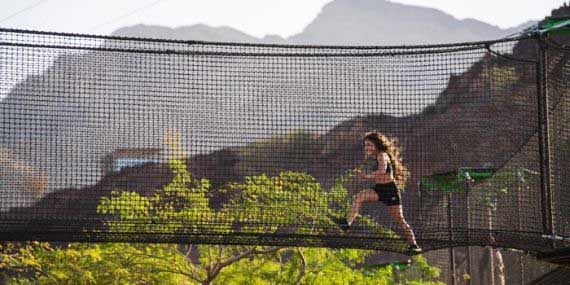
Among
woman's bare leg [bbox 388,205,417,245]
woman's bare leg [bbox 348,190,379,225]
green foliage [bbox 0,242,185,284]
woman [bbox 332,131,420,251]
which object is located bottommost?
green foliage [bbox 0,242,185,284]

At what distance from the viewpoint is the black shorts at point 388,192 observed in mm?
8484

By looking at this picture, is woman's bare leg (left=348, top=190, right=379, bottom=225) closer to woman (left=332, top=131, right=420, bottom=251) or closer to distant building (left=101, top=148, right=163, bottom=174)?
woman (left=332, top=131, right=420, bottom=251)

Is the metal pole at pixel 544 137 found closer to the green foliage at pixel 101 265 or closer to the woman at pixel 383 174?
the woman at pixel 383 174

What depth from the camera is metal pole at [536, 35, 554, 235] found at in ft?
24.1

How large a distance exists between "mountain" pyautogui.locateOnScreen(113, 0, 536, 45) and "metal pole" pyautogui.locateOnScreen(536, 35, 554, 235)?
303 feet

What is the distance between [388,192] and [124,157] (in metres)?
2.39

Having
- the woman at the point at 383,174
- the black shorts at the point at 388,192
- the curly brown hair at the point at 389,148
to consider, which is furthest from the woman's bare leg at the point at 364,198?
the curly brown hair at the point at 389,148

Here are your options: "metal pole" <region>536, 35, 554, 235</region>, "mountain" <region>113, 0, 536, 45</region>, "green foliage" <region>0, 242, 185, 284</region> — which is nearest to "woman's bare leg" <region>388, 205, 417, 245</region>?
"metal pole" <region>536, 35, 554, 235</region>

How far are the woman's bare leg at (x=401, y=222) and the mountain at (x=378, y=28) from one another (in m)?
91.5

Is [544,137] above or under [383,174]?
above

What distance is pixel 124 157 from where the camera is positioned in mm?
9008

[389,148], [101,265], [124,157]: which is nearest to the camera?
[389,148]

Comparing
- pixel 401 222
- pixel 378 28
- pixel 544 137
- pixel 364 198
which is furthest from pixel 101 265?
pixel 378 28

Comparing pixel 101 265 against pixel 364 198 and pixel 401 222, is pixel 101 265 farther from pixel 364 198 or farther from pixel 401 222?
pixel 401 222
